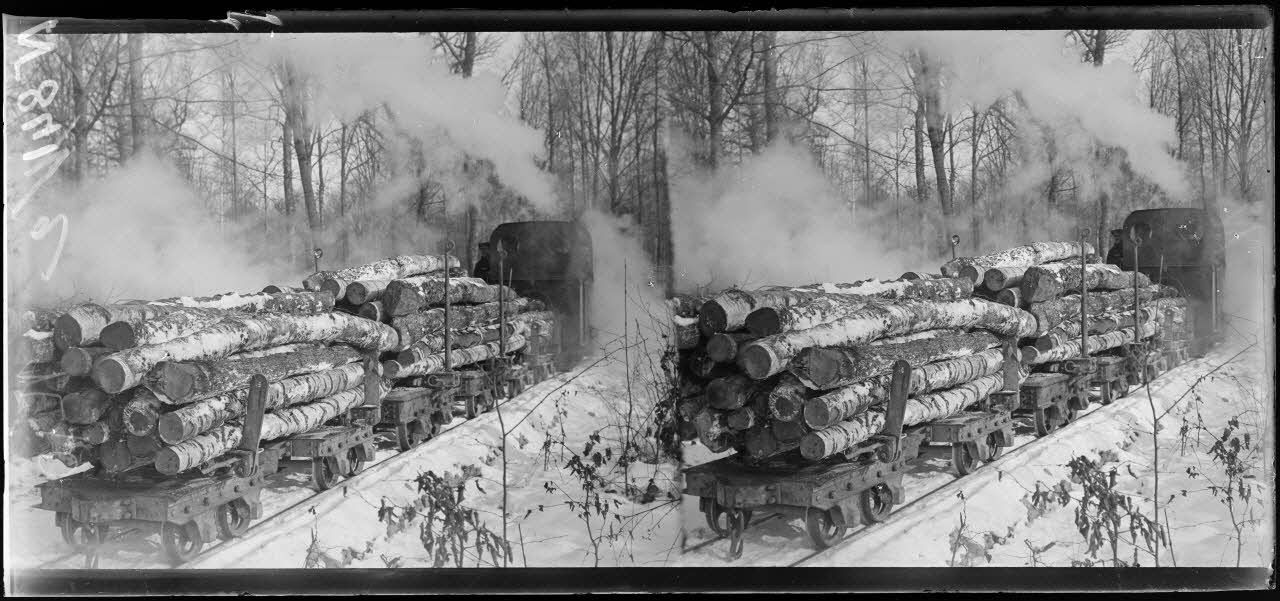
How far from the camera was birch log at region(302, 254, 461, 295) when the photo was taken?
28.5 ft

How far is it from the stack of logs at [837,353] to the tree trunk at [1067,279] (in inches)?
6.0

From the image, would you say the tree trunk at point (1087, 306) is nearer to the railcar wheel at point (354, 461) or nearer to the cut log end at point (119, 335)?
the railcar wheel at point (354, 461)

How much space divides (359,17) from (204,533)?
426 cm

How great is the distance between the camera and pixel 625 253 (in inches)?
303

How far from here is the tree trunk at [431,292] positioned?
932 centimetres

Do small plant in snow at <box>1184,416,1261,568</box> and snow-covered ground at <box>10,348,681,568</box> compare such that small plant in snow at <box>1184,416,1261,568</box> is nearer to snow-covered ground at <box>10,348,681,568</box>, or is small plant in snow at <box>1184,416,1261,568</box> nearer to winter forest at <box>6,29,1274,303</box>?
winter forest at <box>6,29,1274,303</box>

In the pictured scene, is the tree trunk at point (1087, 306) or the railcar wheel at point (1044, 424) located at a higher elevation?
the tree trunk at point (1087, 306)

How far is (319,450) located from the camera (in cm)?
875

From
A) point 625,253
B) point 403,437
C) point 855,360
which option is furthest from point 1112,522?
point 403,437

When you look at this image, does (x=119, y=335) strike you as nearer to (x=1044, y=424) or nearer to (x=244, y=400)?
(x=244, y=400)

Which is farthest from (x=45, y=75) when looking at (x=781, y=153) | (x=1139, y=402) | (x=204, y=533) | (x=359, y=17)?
(x=1139, y=402)

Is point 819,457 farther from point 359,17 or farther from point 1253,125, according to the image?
point 359,17

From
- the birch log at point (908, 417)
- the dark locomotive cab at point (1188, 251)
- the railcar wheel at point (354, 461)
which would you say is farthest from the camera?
the railcar wheel at point (354, 461)

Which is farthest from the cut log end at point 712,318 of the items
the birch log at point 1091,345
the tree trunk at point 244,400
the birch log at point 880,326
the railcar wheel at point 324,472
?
the birch log at point 1091,345
